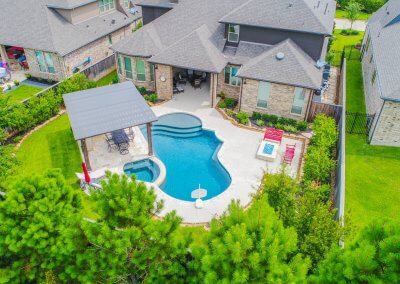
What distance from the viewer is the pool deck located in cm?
1917

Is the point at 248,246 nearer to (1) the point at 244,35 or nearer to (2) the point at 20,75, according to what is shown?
(1) the point at 244,35

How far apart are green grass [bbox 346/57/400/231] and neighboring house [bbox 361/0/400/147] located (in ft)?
3.77

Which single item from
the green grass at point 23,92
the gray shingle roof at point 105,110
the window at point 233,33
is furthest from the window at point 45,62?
the window at point 233,33

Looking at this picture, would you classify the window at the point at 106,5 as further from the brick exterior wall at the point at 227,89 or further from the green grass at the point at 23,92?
the brick exterior wall at the point at 227,89

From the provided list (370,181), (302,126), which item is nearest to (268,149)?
(302,126)

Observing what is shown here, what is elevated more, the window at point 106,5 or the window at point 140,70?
the window at point 106,5

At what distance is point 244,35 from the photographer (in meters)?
28.8

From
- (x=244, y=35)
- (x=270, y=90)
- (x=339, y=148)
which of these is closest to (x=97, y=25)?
(x=244, y=35)

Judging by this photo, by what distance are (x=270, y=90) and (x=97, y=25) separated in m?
20.8

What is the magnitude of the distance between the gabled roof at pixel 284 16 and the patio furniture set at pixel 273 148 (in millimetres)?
8837

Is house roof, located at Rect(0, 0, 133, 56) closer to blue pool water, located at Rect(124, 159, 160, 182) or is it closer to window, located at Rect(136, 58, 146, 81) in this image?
window, located at Rect(136, 58, 146, 81)

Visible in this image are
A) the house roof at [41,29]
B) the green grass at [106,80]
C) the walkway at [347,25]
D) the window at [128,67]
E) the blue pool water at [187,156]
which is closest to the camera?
the blue pool water at [187,156]

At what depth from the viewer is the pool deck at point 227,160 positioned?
19.2m

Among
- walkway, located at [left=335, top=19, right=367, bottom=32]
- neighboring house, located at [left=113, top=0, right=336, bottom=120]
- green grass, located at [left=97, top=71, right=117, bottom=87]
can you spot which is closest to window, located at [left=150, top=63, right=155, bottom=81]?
neighboring house, located at [left=113, top=0, right=336, bottom=120]
